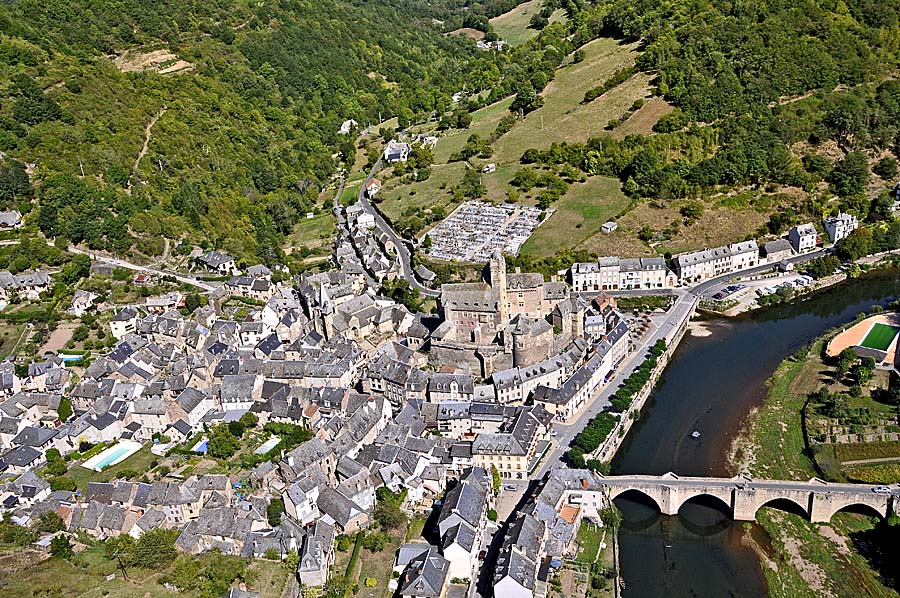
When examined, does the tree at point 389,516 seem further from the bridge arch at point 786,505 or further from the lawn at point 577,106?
the lawn at point 577,106

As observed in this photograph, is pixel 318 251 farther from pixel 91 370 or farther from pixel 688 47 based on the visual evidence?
pixel 688 47

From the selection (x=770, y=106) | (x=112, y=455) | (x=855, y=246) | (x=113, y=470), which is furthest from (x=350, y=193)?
(x=113, y=470)

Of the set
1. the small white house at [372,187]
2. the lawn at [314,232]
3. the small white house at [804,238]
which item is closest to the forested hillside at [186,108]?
the lawn at [314,232]

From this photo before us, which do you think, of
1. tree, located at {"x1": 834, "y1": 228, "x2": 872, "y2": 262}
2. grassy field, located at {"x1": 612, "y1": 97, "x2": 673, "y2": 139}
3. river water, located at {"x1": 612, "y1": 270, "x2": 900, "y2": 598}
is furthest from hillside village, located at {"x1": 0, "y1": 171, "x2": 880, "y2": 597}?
grassy field, located at {"x1": 612, "y1": 97, "x2": 673, "y2": 139}

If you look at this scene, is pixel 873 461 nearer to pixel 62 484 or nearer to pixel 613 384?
pixel 613 384

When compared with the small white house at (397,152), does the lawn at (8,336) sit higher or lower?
higher

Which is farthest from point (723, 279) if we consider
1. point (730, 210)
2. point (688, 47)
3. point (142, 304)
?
point (142, 304)
